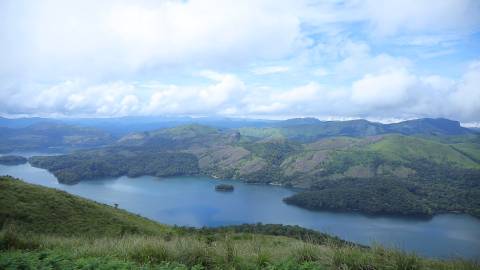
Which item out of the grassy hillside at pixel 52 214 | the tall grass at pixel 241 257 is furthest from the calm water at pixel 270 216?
the tall grass at pixel 241 257

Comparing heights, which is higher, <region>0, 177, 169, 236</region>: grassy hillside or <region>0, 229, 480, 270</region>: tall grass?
<region>0, 229, 480, 270</region>: tall grass

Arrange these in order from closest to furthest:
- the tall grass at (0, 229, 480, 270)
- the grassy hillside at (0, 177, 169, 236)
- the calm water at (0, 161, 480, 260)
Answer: the tall grass at (0, 229, 480, 270) → the grassy hillside at (0, 177, 169, 236) → the calm water at (0, 161, 480, 260)

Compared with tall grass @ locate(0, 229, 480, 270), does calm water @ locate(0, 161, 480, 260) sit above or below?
below

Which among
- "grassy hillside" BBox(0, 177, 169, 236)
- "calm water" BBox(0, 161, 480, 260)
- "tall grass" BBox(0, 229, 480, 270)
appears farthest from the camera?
"calm water" BBox(0, 161, 480, 260)

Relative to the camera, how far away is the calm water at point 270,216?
98881mm

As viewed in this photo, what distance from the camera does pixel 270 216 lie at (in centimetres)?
11988

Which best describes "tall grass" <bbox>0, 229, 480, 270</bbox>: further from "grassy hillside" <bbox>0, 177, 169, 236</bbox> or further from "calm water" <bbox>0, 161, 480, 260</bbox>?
"calm water" <bbox>0, 161, 480, 260</bbox>

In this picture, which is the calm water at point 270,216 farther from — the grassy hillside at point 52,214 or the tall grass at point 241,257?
the tall grass at point 241,257

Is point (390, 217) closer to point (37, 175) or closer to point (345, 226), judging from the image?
point (345, 226)

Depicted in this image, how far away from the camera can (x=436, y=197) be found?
166125 millimetres

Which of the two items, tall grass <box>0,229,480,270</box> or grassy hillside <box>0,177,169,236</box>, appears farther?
grassy hillside <box>0,177,169,236</box>

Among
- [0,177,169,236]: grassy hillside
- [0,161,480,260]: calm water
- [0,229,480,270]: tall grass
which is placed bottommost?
[0,161,480,260]: calm water

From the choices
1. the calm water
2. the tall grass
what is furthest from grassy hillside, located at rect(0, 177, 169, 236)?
the calm water

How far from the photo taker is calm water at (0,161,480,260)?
98.9 metres
